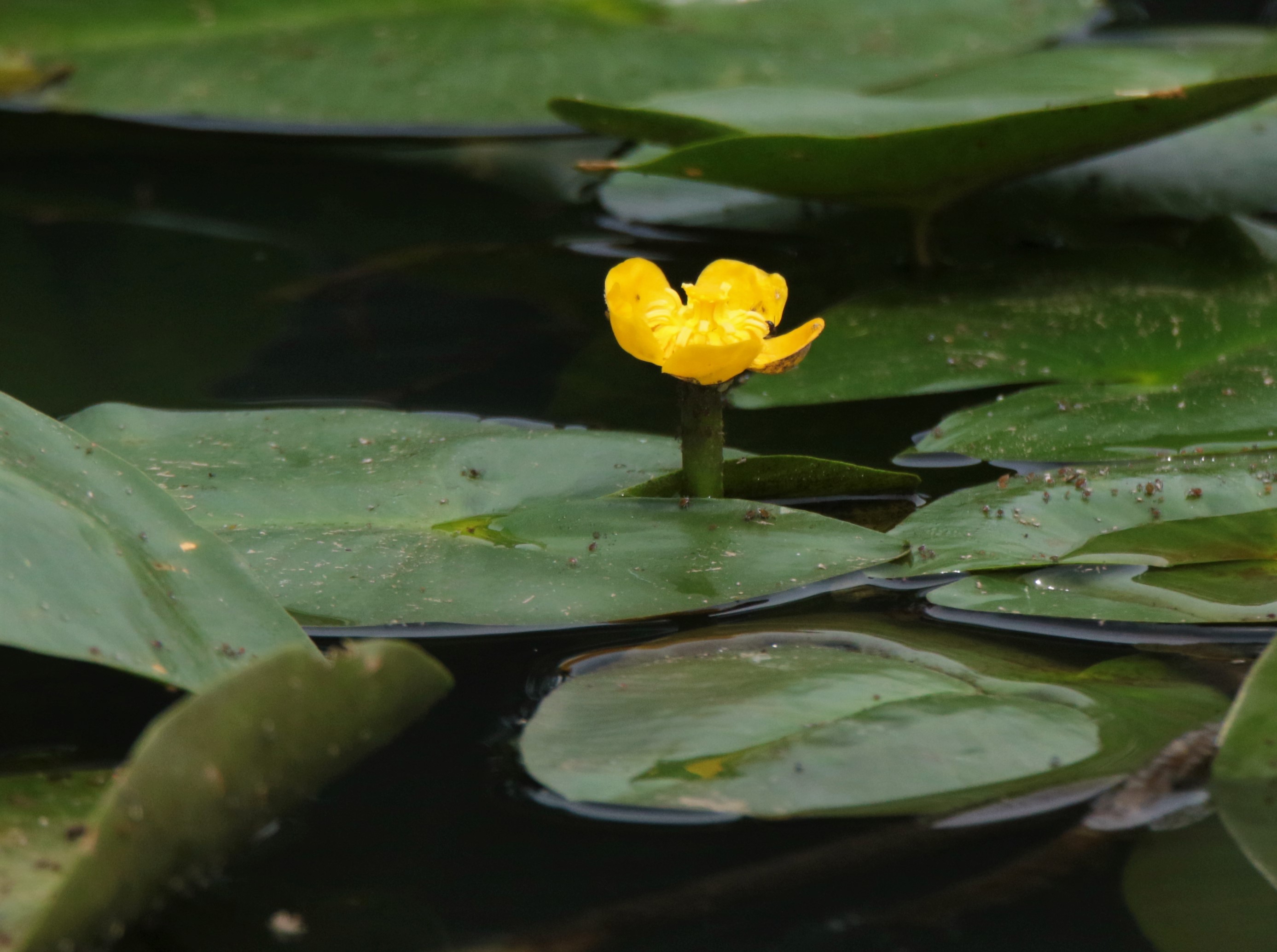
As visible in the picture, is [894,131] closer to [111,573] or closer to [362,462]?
[362,462]

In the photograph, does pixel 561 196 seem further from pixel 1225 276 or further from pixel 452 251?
pixel 1225 276

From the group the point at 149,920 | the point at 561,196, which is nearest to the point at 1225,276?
the point at 561,196

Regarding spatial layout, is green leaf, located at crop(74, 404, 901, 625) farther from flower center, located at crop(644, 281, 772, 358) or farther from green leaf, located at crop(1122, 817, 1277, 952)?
green leaf, located at crop(1122, 817, 1277, 952)

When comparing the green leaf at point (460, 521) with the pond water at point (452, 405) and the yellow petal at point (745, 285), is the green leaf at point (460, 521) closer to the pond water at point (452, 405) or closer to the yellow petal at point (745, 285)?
the pond water at point (452, 405)

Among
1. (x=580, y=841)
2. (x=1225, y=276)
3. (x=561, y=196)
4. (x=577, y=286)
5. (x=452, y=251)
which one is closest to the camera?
(x=580, y=841)

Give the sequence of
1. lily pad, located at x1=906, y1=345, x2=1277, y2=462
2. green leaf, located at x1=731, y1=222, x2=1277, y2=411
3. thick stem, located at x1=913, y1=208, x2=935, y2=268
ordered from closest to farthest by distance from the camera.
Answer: lily pad, located at x1=906, y1=345, x2=1277, y2=462, green leaf, located at x1=731, y1=222, x2=1277, y2=411, thick stem, located at x1=913, y1=208, x2=935, y2=268

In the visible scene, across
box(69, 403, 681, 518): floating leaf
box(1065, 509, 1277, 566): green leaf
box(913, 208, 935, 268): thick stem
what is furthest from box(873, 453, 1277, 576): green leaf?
box(913, 208, 935, 268): thick stem
